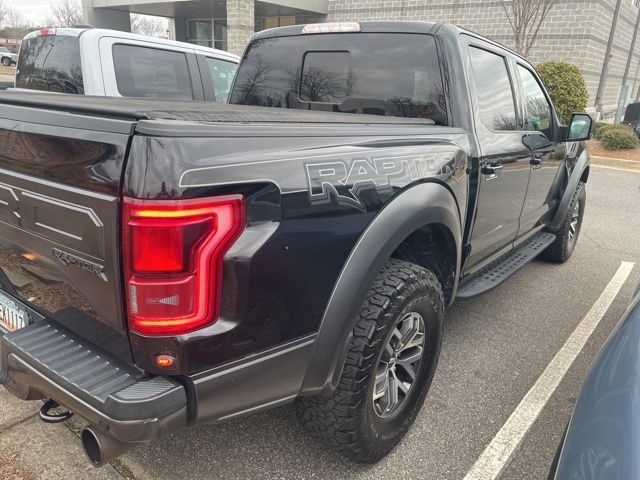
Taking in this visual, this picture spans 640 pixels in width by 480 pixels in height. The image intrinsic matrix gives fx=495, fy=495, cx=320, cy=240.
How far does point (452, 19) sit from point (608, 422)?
782 inches

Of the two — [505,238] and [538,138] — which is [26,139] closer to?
[505,238]

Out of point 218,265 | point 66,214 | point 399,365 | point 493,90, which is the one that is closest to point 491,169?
point 493,90

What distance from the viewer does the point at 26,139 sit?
1658 mm

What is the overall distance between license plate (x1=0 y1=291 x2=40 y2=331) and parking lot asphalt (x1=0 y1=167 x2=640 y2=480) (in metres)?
0.65

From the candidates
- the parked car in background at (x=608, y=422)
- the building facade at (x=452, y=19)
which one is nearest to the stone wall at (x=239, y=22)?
the building facade at (x=452, y=19)

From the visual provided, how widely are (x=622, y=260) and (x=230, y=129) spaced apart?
5.20 meters

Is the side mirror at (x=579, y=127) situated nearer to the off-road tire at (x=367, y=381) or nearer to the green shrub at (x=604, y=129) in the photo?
the off-road tire at (x=367, y=381)

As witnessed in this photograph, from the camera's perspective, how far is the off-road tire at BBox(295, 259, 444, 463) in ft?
6.39

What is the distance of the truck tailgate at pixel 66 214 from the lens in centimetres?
141

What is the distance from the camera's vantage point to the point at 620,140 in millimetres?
13219

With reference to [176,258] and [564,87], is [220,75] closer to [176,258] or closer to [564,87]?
[176,258]

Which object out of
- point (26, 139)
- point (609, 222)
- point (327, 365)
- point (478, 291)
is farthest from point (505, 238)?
point (609, 222)

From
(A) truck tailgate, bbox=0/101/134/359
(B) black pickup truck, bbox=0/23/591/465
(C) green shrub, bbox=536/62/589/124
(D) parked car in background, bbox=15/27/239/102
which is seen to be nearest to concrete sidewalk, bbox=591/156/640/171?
(C) green shrub, bbox=536/62/589/124

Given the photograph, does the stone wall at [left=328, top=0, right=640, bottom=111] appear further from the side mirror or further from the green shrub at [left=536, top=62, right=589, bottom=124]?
the side mirror
